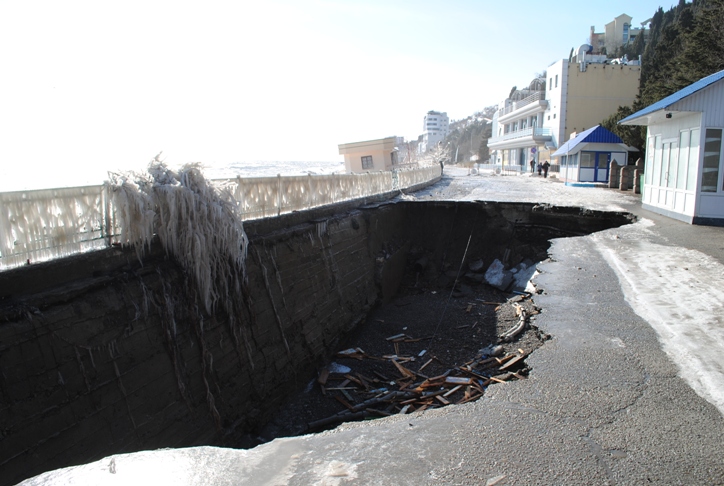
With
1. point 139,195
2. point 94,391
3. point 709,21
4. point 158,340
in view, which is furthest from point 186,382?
point 709,21

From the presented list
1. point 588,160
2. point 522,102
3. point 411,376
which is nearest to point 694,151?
point 411,376

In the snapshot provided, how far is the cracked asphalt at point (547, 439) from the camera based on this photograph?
300cm

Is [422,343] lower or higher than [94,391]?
lower

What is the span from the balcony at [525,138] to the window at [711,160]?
116 feet

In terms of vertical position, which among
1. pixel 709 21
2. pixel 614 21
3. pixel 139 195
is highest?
pixel 614 21

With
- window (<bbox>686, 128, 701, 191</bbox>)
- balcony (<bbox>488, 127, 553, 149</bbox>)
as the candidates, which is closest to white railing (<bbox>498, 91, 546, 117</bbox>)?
balcony (<bbox>488, 127, 553, 149</bbox>)

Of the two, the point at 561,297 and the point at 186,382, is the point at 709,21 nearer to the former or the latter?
the point at 561,297

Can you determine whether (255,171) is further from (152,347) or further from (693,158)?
(152,347)

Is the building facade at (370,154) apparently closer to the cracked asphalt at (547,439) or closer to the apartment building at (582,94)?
the apartment building at (582,94)

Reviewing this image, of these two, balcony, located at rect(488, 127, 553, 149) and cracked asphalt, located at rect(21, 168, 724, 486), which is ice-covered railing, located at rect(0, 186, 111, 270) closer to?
cracked asphalt, located at rect(21, 168, 724, 486)

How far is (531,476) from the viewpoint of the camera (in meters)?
2.96

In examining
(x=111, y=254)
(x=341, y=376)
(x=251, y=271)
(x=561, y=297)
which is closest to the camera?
(x=111, y=254)

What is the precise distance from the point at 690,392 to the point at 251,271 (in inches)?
222

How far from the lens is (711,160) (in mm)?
11523
